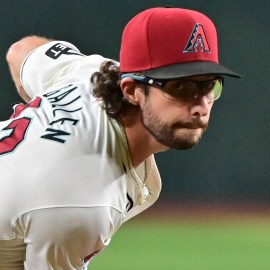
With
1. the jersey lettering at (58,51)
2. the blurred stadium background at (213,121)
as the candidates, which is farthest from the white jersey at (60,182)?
the blurred stadium background at (213,121)

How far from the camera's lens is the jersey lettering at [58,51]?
1.66 m

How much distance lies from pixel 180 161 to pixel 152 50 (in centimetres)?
158

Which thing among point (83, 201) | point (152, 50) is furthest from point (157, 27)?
point (83, 201)

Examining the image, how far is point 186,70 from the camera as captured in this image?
1256mm

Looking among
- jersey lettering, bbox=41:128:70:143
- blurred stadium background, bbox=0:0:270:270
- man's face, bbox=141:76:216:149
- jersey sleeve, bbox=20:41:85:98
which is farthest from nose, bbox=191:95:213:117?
blurred stadium background, bbox=0:0:270:270

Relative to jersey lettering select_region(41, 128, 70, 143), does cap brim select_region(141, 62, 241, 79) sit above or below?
above

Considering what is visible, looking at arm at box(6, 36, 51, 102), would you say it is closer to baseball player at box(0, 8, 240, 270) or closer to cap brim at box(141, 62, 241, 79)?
baseball player at box(0, 8, 240, 270)

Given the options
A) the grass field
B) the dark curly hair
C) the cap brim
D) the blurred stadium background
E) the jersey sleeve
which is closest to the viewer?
the cap brim

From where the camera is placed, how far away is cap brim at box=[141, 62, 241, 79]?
Result: 125cm

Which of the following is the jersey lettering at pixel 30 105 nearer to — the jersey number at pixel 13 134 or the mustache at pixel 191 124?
the jersey number at pixel 13 134

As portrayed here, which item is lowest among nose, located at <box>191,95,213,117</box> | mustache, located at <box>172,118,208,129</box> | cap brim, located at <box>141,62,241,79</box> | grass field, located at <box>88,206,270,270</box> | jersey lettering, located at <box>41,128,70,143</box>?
grass field, located at <box>88,206,270,270</box>

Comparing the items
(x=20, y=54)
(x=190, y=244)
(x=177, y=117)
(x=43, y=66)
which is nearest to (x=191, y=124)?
(x=177, y=117)

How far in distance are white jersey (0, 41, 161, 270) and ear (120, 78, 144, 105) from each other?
5 centimetres

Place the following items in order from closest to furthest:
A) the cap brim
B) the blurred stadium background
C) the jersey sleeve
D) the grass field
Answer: the cap brim, the jersey sleeve, the grass field, the blurred stadium background
